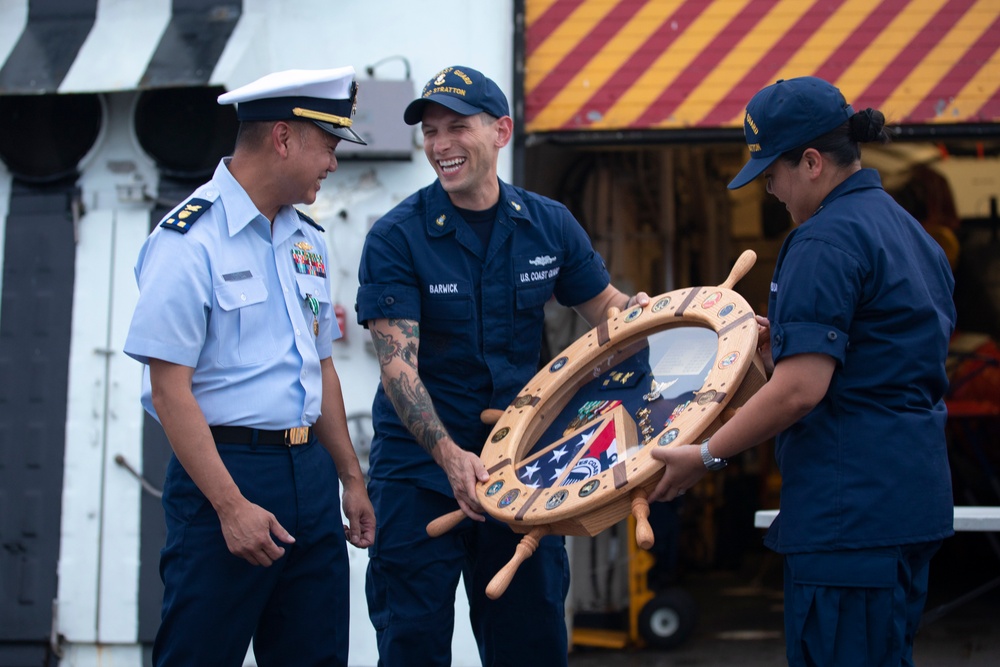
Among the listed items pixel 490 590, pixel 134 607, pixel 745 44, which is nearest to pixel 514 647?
pixel 490 590

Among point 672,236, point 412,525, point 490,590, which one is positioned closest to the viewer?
point 490,590

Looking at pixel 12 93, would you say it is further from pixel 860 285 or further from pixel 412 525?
pixel 860 285

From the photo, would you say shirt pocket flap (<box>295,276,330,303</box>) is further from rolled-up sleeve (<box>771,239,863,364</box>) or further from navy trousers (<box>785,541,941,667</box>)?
navy trousers (<box>785,541,941,667</box>)

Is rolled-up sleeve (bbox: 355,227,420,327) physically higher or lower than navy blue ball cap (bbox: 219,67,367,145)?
lower

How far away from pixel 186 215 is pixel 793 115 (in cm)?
143

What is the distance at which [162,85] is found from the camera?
15.2 ft

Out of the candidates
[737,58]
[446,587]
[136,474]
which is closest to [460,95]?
[446,587]

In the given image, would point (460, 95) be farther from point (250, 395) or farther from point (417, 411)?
point (250, 395)

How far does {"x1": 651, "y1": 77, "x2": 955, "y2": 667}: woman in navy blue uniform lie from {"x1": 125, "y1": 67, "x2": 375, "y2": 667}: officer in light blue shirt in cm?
106

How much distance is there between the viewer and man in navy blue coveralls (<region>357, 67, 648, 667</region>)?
10.4 ft

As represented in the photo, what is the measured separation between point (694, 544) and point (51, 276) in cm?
417

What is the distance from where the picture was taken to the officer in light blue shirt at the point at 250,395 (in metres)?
2.57

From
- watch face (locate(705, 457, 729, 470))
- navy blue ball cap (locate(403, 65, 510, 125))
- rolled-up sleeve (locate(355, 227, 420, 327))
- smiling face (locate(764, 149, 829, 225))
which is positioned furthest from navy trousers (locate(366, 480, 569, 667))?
smiling face (locate(764, 149, 829, 225))

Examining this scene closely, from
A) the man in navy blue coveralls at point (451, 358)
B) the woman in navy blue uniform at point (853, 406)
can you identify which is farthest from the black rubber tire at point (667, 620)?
the woman in navy blue uniform at point (853, 406)
